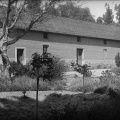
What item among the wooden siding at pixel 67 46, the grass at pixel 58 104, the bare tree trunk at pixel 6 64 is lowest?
Answer: the grass at pixel 58 104

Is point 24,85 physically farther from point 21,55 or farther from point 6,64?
point 21,55

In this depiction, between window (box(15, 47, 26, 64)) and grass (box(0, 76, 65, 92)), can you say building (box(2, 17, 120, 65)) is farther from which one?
grass (box(0, 76, 65, 92))

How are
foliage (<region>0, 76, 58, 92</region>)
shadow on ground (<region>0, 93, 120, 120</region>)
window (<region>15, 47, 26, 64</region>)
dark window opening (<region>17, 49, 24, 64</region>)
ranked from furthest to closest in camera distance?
dark window opening (<region>17, 49, 24, 64</region>), window (<region>15, 47, 26, 64</region>), foliage (<region>0, 76, 58, 92</region>), shadow on ground (<region>0, 93, 120, 120</region>)

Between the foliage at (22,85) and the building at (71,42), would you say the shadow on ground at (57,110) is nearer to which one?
the foliage at (22,85)

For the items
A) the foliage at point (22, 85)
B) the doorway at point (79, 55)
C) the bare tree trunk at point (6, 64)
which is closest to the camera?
the foliage at point (22, 85)

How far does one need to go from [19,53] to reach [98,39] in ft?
41.6

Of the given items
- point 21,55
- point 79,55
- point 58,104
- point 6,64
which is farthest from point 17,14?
point 79,55

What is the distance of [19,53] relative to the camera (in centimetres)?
2439

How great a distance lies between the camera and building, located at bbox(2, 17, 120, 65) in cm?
2452

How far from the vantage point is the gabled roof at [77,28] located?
26.8 m

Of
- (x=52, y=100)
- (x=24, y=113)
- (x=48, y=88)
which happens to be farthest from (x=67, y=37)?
(x=24, y=113)

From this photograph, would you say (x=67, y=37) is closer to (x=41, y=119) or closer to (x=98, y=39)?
(x=98, y=39)

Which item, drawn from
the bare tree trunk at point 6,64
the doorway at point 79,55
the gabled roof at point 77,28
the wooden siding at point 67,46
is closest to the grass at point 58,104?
the bare tree trunk at point 6,64

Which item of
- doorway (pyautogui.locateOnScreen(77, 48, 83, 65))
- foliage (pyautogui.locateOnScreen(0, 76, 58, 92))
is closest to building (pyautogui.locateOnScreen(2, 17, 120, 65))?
doorway (pyautogui.locateOnScreen(77, 48, 83, 65))
